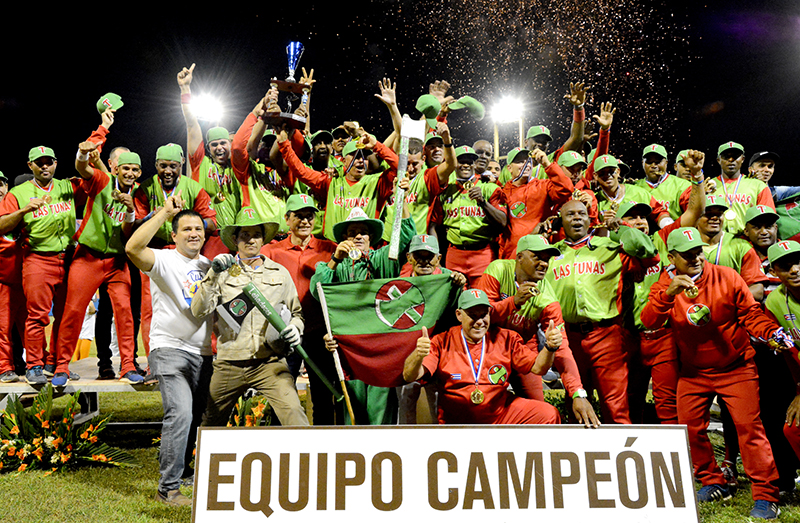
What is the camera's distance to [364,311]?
5840 millimetres

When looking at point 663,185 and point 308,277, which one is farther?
point 663,185

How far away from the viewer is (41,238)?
303 inches

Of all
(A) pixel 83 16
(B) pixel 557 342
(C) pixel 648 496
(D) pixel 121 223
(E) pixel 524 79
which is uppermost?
(A) pixel 83 16

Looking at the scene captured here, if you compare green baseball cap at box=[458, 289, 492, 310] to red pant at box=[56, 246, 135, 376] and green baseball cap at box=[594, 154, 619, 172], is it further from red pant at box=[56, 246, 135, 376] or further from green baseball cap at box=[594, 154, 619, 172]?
red pant at box=[56, 246, 135, 376]

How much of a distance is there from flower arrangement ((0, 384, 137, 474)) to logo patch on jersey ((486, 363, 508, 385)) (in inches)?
174

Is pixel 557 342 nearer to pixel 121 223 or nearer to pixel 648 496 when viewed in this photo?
pixel 648 496

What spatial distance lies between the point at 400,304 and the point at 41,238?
470cm

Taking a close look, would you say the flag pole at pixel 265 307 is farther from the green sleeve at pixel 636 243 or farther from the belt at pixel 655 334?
the belt at pixel 655 334

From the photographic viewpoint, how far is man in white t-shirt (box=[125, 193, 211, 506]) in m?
5.60

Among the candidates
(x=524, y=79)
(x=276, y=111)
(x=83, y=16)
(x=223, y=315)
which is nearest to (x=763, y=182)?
(x=276, y=111)

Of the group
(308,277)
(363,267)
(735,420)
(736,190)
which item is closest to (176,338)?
(308,277)

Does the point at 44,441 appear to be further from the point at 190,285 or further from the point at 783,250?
the point at 783,250

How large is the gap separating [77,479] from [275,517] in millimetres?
3690

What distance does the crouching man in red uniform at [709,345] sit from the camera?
5.55 metres
